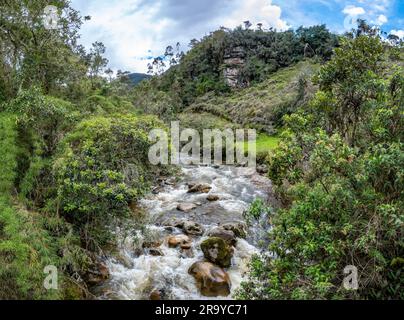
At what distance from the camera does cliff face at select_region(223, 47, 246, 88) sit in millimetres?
74819

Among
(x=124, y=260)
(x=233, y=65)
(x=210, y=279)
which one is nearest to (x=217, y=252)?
(x=210, y=279)

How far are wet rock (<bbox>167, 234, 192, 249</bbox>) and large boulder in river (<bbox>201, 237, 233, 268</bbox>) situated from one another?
3.31 feet

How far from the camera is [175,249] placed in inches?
578

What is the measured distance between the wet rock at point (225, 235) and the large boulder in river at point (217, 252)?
3.96 ft

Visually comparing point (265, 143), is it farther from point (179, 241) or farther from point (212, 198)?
point (179, 241)

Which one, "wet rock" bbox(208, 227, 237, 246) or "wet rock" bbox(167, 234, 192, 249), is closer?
"wet rock" bbox(167, 234, 192, 249)

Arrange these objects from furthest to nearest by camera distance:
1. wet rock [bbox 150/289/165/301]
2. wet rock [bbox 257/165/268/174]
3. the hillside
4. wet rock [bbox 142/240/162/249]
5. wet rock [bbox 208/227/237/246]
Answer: the hillside
wet rock [bbox 257/165/268/174]
wet rock [bbox 208/227/237/246]
wet rock [bbox 142/240/162/249]
wet rock [bbox 150/289/165/301]

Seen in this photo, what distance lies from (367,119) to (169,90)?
69.2 m

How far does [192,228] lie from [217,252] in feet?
9.66

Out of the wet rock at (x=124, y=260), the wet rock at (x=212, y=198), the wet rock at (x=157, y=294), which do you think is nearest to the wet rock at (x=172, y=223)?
the wet rock at (x=124, y=260)

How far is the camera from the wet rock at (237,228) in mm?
16227

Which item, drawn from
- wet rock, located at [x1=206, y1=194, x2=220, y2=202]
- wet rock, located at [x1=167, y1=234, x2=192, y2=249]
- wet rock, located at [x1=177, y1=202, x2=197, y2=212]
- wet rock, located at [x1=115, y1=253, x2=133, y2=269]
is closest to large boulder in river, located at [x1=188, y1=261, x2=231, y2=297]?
wet rock, located at [x1=167, y1=234, x2=192, y2=249]

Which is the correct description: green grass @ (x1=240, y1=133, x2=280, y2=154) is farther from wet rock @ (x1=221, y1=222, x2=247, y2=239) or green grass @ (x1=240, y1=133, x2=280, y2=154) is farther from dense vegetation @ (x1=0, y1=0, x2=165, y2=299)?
dense vegetation @ (x1=0, y1=0, x2=165, y2=299)

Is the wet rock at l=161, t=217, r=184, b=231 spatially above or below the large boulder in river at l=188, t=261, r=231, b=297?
above
